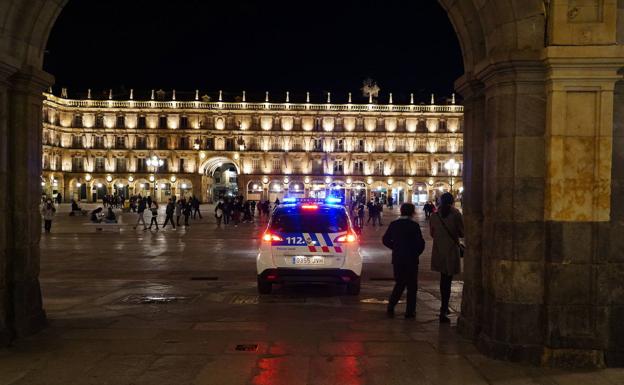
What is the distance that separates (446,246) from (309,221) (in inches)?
102

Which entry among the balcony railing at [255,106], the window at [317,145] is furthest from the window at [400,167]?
the window at [317,145]

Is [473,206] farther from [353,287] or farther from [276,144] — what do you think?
[276,144]

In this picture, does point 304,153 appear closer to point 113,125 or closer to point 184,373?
point 113,125

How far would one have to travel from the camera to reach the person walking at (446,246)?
7.36m

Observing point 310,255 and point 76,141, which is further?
point 76,141

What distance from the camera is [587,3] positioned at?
5539mm

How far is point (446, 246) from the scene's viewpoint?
7.38m

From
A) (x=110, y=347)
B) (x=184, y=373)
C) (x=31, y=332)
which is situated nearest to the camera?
(x=184, y=373)

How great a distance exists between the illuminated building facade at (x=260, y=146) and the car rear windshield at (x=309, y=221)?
2712 inches

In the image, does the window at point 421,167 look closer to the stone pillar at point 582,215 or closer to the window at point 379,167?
the window at point 379,167

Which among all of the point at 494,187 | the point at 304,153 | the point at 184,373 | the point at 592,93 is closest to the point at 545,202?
the point at 494,187

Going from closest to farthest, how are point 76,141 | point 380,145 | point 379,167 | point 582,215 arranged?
point 582,215
point 76,141
point 379,167
point 380,145

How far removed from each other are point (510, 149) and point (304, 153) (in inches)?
2925

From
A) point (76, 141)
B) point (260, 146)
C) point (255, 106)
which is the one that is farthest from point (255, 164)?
point (76, 141)
